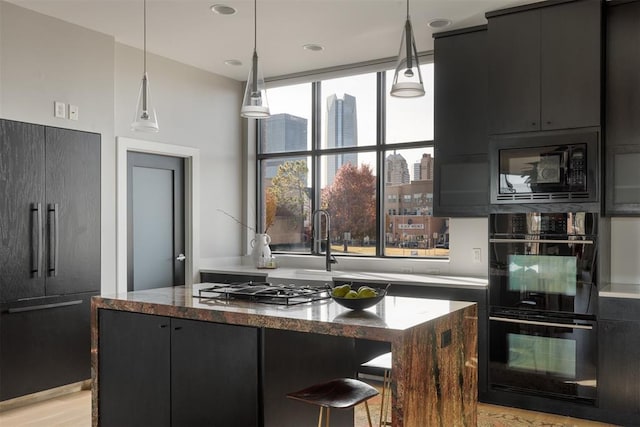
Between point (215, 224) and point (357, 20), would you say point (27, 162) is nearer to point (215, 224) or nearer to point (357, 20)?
point (215, 224)

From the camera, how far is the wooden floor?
386cm

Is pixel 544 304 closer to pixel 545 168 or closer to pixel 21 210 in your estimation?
pixel 545 168

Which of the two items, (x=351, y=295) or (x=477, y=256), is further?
(x=477, y=256)

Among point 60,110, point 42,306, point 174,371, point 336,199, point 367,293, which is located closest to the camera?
point 367,293

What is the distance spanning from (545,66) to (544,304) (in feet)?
5.49

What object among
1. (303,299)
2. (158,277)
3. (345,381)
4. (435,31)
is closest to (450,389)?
(345,381)

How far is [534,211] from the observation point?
412 centimetres

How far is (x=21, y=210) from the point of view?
4230 mm

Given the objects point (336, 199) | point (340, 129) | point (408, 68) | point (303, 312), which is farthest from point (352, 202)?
point (303, 312)

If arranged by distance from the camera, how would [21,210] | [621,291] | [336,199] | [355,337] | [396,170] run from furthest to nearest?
[336,199] < [396,170] < [21,210] < [621,291] < [355,337]

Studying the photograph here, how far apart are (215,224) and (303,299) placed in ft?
11.2

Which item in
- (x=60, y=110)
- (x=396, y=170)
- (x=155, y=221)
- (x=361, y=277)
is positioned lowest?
(x=361, y=277)

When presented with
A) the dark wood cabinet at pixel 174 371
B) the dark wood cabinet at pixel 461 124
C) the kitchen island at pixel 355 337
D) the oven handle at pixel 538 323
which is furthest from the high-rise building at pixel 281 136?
the dark wood cabinet at pixel 174 371

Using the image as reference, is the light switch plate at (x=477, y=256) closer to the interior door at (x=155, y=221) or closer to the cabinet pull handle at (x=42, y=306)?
the interior door at (x=155, y=221)
